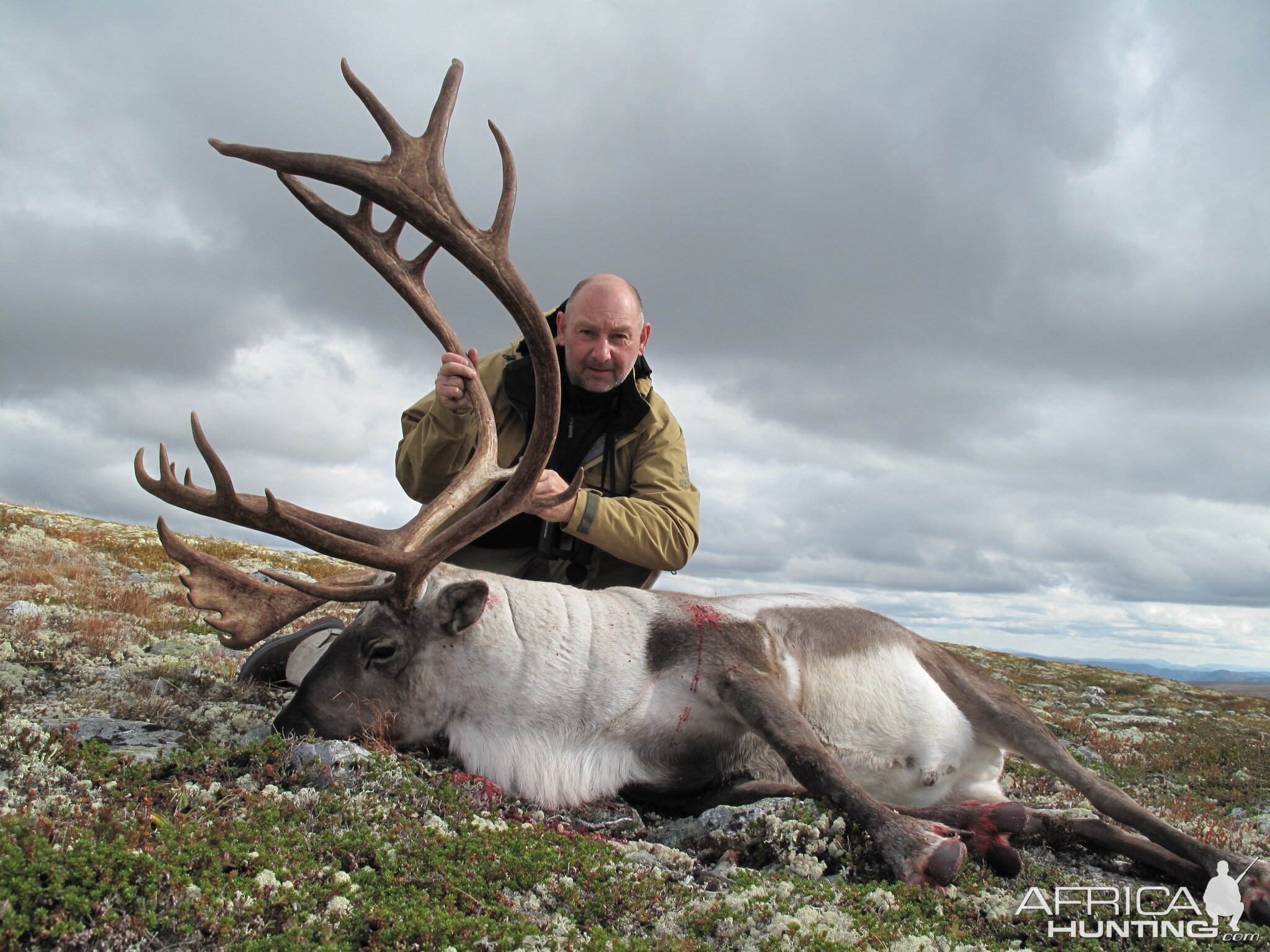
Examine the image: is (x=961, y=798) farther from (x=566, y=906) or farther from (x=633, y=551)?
(x=566, y=906)

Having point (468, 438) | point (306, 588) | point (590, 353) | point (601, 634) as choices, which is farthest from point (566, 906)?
point (590, 353)

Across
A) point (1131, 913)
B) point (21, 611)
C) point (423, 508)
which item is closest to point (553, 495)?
point (423, 508)

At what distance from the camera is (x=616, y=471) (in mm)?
6863

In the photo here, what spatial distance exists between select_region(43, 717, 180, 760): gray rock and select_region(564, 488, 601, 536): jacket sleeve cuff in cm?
260

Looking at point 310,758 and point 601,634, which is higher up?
point 601,634

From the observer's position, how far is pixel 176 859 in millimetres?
2734

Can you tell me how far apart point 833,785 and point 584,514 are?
249 cm

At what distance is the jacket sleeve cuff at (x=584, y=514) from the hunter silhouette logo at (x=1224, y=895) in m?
3.87

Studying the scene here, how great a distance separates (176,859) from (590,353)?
189 inches

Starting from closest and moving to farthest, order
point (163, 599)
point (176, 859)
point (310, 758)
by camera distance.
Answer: point (176, 859), point (310, 758), point (163, 599)

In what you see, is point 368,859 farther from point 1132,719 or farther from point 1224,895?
point 1132,719

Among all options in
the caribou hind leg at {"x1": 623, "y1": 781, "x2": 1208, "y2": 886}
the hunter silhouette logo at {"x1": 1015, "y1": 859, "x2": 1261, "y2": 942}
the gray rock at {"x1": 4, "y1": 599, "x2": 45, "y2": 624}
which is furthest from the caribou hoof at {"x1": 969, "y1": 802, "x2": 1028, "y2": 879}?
the gray rock at {"x1": 4, "y1": 599, "x2": 45, "y2": 624}

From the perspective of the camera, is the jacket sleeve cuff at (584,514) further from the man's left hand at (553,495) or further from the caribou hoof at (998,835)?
the caribou hoof at (998,835)

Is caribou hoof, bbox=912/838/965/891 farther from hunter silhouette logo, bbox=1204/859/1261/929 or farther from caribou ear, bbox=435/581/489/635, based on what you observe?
caribou ear, bbox=435/581/489/635
